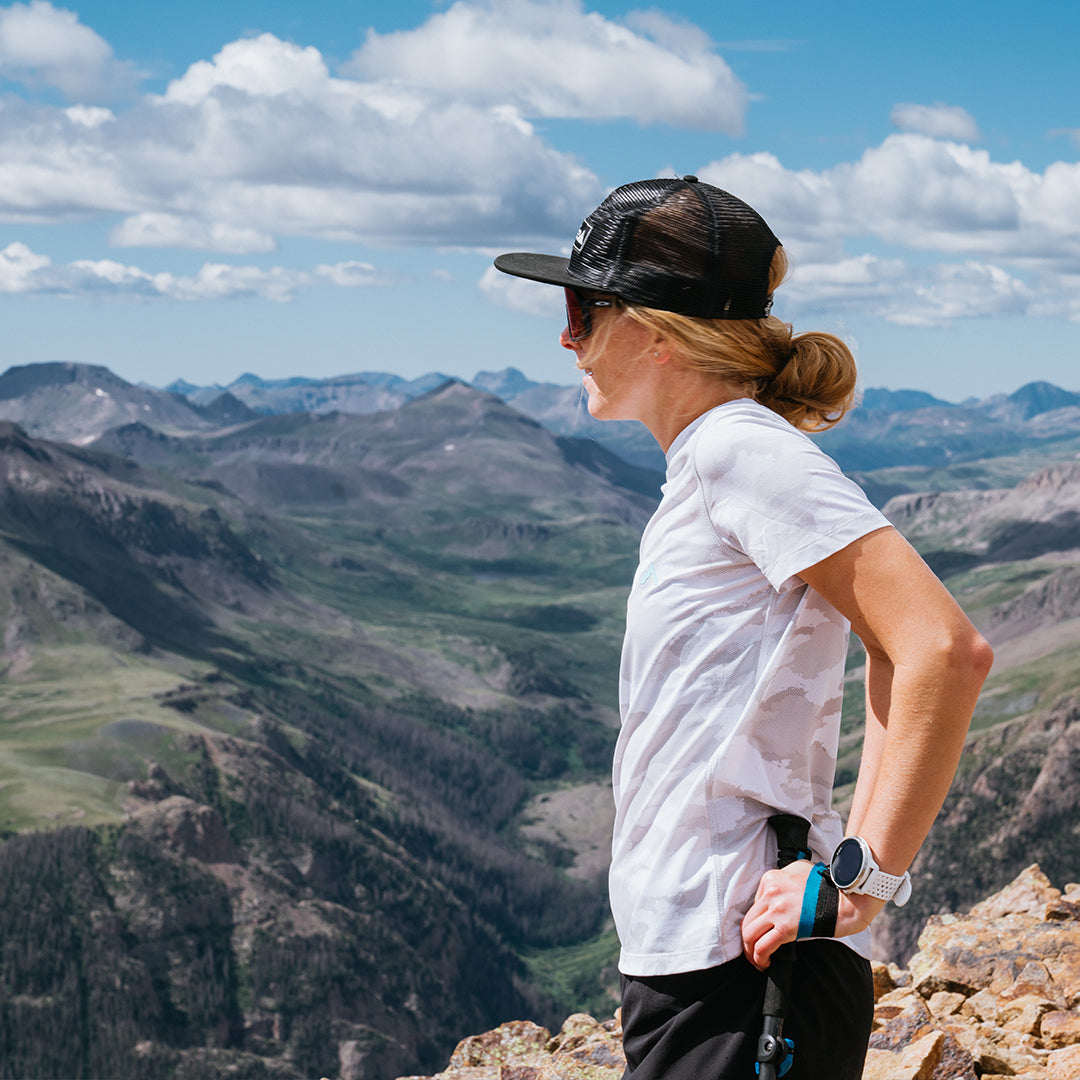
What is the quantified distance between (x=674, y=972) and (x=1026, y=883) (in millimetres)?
14819

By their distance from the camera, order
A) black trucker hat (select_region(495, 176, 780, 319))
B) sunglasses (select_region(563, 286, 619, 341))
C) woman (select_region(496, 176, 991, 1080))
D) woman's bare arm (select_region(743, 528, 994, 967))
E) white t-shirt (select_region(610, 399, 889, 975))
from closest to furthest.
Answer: woman's bare arm (select_region(743, 528, 994, 967)) → woman (select_region(496, 176, 991, 1080)) → white t-shirt (select_region(610, 399, 889, 975)) → black trucker hat (select_region(495, 176, 780, 319)) → sunglasses (select_region(563, 286, 619, 341))

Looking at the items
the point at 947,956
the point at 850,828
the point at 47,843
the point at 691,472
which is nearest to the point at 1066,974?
the point at 947,956

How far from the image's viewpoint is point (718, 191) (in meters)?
5.55

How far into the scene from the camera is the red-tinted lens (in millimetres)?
5803

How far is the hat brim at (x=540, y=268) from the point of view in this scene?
5.73 meters

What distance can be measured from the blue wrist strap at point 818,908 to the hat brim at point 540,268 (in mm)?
3025

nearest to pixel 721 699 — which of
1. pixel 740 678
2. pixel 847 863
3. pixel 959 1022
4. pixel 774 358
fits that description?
pixel 740 678

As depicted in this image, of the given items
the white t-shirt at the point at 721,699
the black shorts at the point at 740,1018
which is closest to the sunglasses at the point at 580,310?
the white t-shirt at the point at 721,699

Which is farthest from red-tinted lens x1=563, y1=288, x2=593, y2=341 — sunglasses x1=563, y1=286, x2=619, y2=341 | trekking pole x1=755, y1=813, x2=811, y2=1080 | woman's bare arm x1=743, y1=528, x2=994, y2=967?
trekking pole x1=755, y1=813, x2=811, y2=1080

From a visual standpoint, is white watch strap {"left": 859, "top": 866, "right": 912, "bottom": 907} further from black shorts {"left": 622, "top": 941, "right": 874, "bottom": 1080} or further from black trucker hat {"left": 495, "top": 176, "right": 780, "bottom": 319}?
black trucker hat {"left": 495, "top": 176, "right": 780, "bottom": 319}

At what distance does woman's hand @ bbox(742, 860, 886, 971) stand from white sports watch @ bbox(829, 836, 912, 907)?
0.07m

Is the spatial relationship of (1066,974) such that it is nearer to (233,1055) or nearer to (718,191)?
(718,191)

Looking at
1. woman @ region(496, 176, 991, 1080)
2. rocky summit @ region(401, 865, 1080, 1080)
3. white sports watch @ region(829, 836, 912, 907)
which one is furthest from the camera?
rocky summit @ region(401, 865, 1080, 1080)

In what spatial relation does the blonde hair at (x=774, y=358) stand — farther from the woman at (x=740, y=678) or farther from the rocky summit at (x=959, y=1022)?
the rocky summit at (x=959, y=1022)
